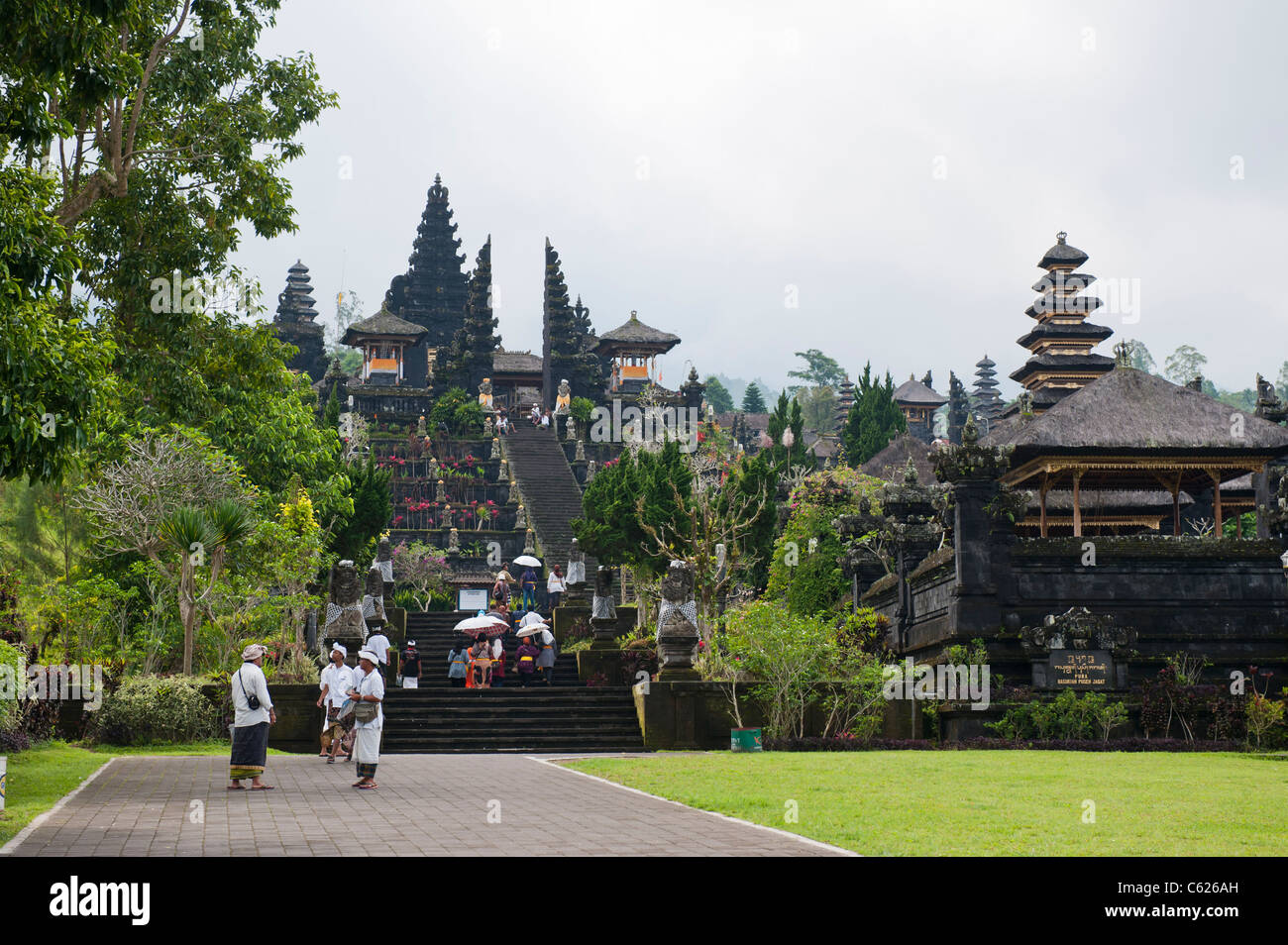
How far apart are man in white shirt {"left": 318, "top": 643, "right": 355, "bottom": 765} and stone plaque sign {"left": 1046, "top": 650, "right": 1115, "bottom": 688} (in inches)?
452

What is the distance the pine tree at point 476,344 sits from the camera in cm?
7219

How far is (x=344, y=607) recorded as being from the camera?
24703mm

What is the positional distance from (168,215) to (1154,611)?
17460 millimetres

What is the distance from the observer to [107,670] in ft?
80.5

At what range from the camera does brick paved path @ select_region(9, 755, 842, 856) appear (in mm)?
9930

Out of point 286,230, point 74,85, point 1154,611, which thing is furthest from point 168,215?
point 1154,611

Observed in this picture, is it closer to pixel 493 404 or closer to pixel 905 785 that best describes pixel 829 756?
pixel 905 785

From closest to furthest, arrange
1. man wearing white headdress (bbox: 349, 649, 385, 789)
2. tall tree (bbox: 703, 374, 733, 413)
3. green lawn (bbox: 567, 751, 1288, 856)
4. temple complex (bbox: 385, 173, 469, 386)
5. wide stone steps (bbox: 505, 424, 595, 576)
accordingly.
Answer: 1. green lawn (bbox: 567, 751, 1288, 856)
2. man wearing white headdress (bbox: 349, 649, 385, 789)
3. wide stone steps (bbox: 505, 424, 595, 576)
4. temple complex (bbox: 385, 173, 469, 386)
5. tall tree (bbox: 703, 374, 733, 413)

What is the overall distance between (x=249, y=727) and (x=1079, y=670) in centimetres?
1398

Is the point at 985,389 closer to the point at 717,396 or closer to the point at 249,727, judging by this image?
the point at 717,396

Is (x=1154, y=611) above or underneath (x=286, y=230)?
underneath

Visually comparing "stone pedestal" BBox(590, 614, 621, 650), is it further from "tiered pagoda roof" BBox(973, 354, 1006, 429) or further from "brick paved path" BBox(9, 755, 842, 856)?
"tiered pagoda roof" BBox(973, 354, 1006, 429)
